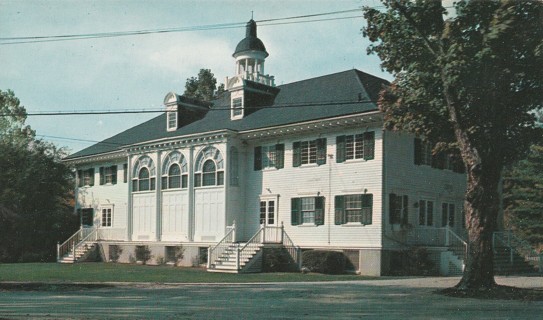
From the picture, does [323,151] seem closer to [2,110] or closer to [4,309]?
[4,309]

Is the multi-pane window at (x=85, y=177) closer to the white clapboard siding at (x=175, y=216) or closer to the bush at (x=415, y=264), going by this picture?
the white clapboard siding at (x=175, y=216)

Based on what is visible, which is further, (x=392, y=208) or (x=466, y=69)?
(x=392, y=208)

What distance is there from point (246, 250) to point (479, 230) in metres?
14.7

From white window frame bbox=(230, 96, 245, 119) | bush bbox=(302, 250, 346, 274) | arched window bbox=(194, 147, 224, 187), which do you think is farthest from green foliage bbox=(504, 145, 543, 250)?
arched window bbox=(194, 147, 224, 187)

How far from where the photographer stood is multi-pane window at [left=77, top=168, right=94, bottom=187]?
4641cm

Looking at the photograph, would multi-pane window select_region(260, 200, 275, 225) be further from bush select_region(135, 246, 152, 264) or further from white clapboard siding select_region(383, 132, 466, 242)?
bush select_region(135, 246, 152, 264)

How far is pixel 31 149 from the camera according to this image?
49.5 m

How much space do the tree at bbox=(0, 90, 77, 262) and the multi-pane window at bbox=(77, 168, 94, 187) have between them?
7.61ft

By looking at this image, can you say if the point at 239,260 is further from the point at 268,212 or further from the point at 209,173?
the point at 209,173

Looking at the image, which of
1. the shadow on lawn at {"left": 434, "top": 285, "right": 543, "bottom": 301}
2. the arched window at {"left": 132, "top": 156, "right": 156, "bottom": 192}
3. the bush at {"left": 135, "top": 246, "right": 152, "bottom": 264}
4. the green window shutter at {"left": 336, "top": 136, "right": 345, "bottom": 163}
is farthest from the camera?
the arched window at {"left": 132, "top": 156, "right": 156, "bottom": 192}

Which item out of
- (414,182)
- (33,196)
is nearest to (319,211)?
(414,182)

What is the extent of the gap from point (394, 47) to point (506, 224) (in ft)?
141

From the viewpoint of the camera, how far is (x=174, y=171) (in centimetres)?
3834

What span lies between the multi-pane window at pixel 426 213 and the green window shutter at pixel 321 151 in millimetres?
5114
